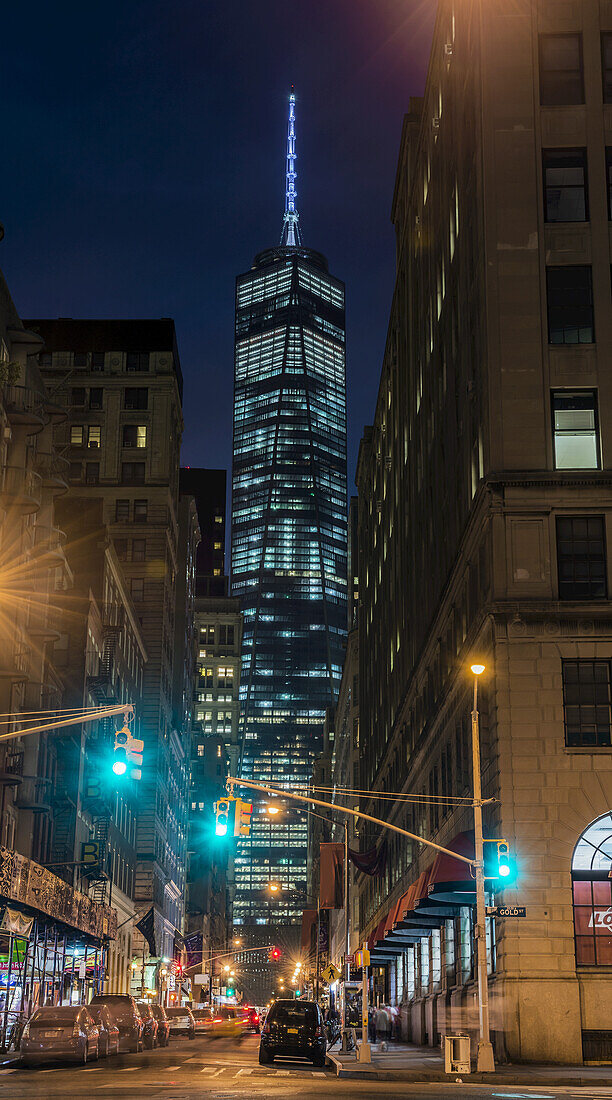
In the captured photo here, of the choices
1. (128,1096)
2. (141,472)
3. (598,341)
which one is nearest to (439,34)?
(598,341)

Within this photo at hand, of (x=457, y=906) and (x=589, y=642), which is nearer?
(x=589, y=642)

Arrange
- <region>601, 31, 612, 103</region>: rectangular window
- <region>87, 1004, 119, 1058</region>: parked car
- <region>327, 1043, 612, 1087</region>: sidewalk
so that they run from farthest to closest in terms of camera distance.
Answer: <region>601, 31, 612, 103</region>: rectangular window < <region>87, 1004, 119, 1058</region>: parked car < <region>327, 1043, 612, 1087</region>: sidewalk

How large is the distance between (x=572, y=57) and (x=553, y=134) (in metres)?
3.71

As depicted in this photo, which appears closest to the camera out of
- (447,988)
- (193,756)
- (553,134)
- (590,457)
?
(590,457)

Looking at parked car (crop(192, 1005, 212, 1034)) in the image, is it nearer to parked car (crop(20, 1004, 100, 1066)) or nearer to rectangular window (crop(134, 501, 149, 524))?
parked car (crop(20, 1004, 100, 1066))

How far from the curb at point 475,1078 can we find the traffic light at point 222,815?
24.6ft

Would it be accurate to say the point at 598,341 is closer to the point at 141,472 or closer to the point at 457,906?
the point at 457,906

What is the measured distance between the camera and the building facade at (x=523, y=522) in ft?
128

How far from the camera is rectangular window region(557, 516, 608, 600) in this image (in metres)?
42.6

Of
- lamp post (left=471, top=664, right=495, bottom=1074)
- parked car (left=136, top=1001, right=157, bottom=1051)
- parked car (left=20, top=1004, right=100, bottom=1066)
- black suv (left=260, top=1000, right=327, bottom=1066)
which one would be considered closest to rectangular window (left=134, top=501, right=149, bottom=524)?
parked car (left=136, top=1001, right=157, bottom=1051)

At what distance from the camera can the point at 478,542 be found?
45719 millimetres

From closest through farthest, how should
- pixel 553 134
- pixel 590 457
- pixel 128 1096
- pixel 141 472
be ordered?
pixel 128 1096
pixel 590 457
pixel 553 134
pixel 141 472

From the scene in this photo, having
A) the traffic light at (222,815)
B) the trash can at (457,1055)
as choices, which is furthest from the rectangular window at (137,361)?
the trash can at (457,1055)

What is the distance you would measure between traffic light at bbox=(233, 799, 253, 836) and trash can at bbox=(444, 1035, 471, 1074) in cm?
866
